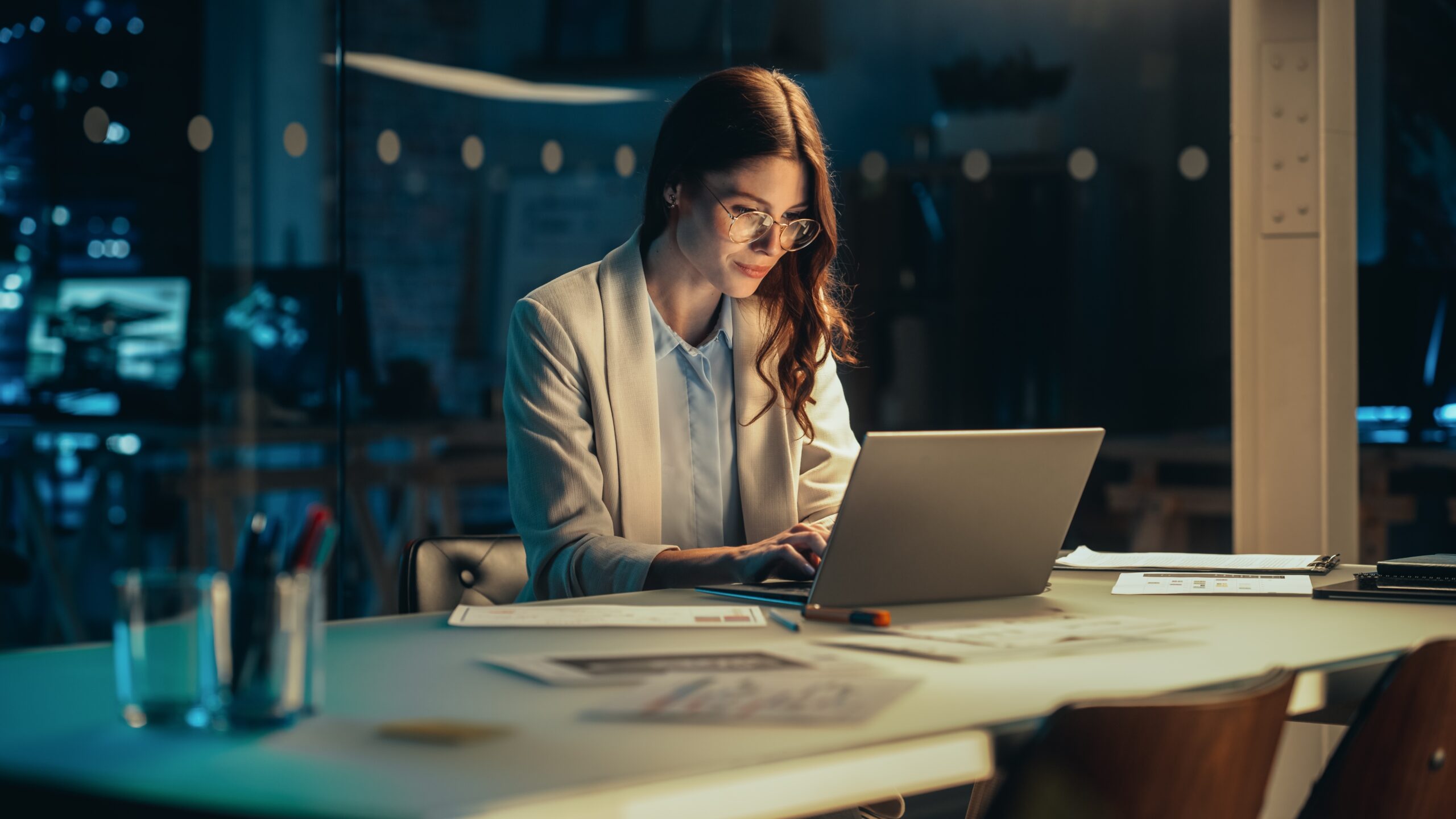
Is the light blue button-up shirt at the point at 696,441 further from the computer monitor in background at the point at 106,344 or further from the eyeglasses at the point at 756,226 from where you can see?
the computer monitor in background at the point at 106,344

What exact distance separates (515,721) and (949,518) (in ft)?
2.36

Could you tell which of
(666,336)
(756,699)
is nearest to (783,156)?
(666,336)

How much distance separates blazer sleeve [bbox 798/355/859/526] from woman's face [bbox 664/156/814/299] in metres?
0.24

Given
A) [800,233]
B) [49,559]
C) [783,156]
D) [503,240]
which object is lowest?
[49,559]

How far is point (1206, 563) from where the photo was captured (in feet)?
7.04

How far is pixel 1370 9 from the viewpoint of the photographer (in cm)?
406

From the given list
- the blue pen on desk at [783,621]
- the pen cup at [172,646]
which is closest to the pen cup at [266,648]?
the pen cup at [172,646]

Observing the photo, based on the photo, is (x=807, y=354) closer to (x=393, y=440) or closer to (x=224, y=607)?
(x=224, y=607)

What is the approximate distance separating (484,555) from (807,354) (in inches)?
24.6

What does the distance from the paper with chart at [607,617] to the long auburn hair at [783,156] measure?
72cm

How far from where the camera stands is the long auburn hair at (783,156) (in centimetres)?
230

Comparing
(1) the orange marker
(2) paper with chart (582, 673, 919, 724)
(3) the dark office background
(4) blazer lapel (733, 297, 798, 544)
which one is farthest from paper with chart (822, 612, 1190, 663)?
(3) the dark office background

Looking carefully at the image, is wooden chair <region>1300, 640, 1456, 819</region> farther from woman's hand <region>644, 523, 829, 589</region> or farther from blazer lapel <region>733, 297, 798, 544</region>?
blazer lapel <region>733, 297, 798, 544</region>

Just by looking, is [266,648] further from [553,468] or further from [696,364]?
[696,364]
